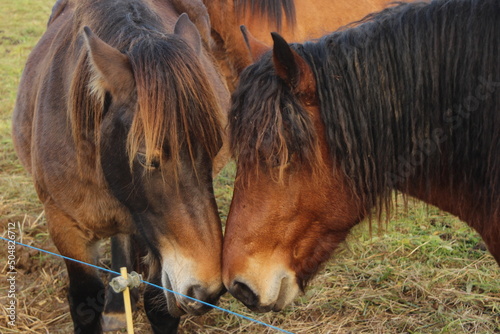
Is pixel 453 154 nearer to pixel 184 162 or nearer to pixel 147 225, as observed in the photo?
pixel 184 162

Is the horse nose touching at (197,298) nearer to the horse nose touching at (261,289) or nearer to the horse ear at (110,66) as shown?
the horse nose touching at (261,289)

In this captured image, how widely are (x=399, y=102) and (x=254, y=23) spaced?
305cm

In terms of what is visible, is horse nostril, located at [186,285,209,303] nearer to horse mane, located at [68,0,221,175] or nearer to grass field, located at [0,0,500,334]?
horse mane, located at [68,0,221,175]

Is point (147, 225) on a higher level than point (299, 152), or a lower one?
lower

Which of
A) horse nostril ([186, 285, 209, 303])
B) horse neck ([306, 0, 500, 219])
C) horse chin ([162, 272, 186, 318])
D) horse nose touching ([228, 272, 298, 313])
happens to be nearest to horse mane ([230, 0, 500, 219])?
horse neck ([306, 0, 500, 219])

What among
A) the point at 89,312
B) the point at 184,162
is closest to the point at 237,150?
the point at 184,162

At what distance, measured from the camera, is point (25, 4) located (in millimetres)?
14469

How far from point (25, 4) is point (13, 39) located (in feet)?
12.3

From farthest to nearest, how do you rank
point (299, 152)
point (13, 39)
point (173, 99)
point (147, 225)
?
point (13, 39) → point (147, 225) → point (173, 99) → point (299, 152)

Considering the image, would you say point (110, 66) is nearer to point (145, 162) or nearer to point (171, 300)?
point (145, 162)

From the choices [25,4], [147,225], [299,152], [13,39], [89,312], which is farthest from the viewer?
[25,4]

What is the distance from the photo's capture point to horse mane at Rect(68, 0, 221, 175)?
2061 mm

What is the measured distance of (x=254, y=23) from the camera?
4.73 m

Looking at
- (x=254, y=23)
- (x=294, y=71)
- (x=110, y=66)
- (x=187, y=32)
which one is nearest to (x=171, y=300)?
(x=110, y=66)
